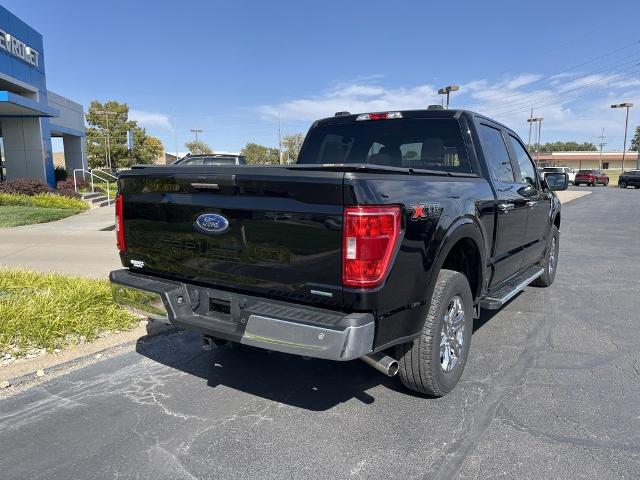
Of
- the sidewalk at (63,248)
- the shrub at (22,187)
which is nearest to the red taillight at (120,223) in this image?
the sidewalk at (63,248)

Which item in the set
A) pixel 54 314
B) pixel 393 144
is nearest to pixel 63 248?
pixel 54 314

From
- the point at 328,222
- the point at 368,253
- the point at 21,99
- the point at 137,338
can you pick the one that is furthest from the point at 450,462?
the point at 21,99

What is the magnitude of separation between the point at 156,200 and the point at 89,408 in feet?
4.97

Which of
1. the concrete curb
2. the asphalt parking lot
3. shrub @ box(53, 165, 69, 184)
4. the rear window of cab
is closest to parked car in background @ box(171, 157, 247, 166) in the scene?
the rear window of cab

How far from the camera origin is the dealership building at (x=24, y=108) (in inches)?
733

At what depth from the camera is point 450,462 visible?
2.84m

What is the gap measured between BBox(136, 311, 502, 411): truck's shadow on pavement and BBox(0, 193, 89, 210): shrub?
14.2 metres

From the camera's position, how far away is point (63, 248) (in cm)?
908

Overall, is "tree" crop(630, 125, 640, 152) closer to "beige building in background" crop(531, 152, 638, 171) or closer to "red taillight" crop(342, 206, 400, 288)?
"beige building in background" crop(531, 152, 638, 171)

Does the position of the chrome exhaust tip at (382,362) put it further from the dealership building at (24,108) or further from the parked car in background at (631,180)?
the parked car in background at (631,180)

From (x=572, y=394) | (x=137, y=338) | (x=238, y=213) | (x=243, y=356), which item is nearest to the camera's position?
(x=238, y=213)

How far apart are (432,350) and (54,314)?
362 centimetres

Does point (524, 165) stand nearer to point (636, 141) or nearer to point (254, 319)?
point (254, 319)

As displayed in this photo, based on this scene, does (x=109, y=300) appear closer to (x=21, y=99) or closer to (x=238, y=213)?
(x=238, y=213)
